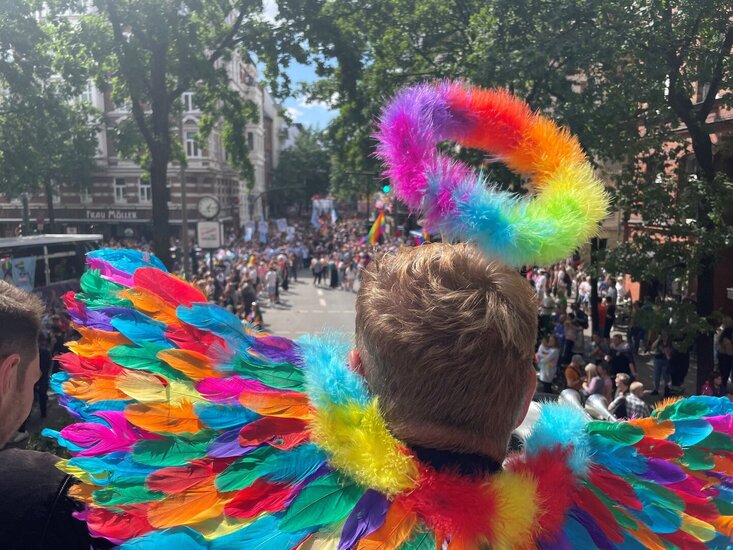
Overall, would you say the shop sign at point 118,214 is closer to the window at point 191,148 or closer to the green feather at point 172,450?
the window at point 191,148

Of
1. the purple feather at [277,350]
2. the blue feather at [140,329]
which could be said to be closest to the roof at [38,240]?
the blue feather at [140,329]

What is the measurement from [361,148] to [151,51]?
5.83 meters

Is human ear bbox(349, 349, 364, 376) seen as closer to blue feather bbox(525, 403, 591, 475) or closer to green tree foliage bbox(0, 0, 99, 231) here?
blue feather bbox(525, 403, 591, 475)

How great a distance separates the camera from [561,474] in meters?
1.51

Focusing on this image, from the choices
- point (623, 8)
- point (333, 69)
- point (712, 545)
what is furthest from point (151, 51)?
point (712, 545)

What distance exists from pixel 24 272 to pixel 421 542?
17625 millimetres

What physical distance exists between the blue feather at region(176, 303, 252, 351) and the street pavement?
44.0 ft

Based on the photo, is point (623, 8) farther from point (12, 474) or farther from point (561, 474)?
point (12, 474)

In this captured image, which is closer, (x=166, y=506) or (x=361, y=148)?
(x=166, y=506)

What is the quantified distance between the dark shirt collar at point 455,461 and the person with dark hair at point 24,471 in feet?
3.07

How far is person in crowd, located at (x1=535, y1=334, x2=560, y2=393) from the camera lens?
10.2 m

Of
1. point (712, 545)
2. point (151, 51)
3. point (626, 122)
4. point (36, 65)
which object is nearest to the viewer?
point (712, 545)

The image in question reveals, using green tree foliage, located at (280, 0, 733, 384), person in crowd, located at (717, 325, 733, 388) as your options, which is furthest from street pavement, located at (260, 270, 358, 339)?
A: person in crowd, located at (717, 325, 733, 388)

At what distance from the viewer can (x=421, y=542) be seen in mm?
1317
